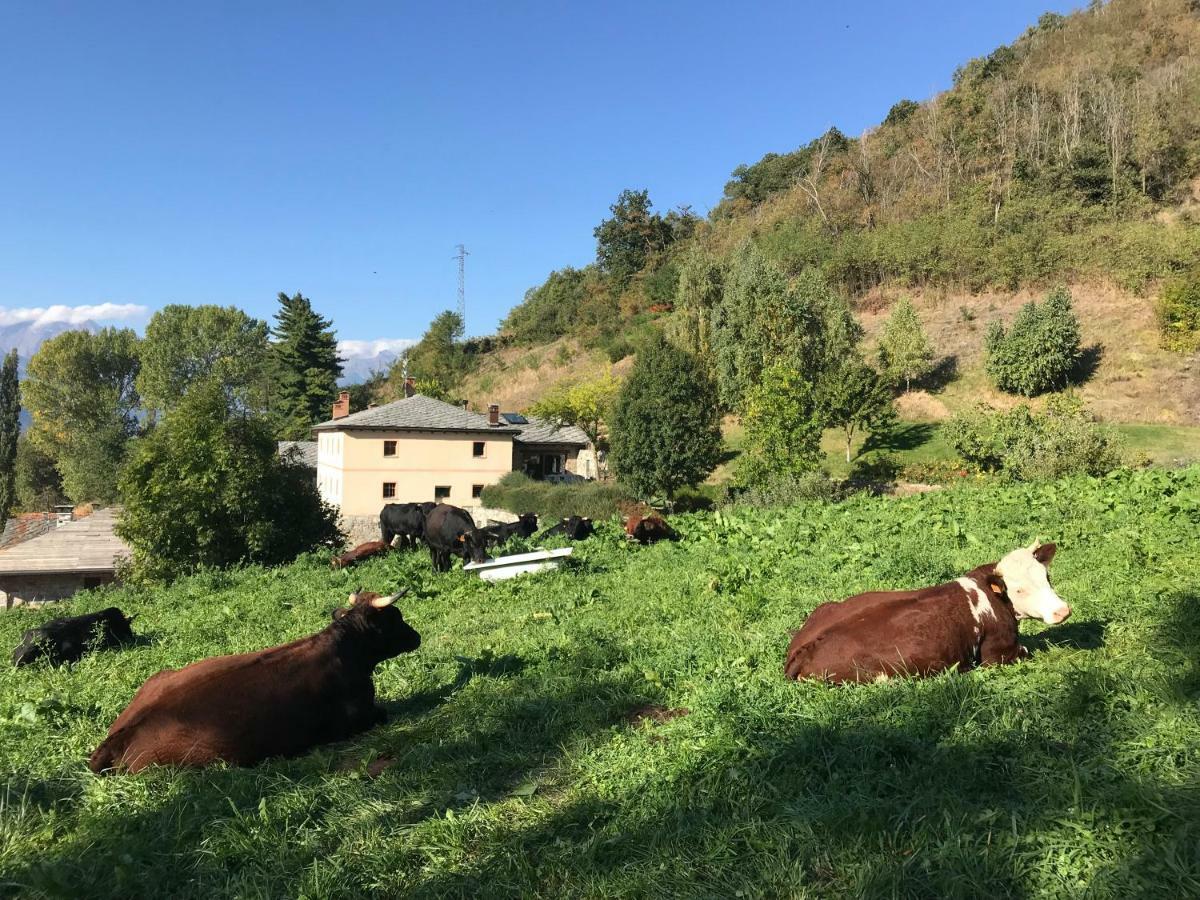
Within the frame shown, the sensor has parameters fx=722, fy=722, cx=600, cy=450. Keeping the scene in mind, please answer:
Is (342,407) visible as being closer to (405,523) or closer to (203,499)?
(203,499)

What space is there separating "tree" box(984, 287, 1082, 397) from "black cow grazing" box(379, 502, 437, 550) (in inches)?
1155

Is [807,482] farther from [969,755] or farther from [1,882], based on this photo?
[1,882]

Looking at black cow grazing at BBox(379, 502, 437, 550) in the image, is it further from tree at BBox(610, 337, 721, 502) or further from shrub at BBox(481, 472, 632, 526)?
tree at BBox(610, 337, 721, 502)

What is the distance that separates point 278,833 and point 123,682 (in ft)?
14.8

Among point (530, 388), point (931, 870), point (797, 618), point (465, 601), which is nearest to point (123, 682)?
point (465, 601)

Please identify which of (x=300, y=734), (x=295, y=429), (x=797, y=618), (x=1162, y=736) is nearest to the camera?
(x=1162, y=736)

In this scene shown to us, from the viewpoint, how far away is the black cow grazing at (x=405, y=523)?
19695mm

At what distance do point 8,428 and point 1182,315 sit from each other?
277 feet

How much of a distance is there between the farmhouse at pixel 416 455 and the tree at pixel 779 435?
17.8 metres

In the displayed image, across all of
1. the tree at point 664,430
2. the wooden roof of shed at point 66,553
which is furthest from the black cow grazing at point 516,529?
the wooden roof of shed at point 66,553

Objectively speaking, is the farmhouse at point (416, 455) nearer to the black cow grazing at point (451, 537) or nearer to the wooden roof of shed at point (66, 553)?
the wooden roof of shed at point (66, 553)

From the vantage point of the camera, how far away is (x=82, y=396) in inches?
2623

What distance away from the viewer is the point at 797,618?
6.84m

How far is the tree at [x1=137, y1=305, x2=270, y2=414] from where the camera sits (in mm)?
62875
